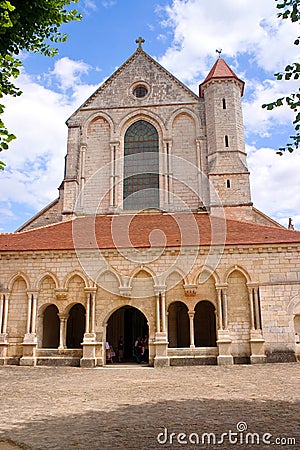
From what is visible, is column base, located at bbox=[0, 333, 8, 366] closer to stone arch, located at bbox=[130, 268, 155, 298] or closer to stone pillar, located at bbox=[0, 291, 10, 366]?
stone pillar, located at bbox=[0, 291, 10, 366]

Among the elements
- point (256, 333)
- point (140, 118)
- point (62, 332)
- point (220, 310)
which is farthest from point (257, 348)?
point (140, 118)

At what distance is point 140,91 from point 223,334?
1716 cm

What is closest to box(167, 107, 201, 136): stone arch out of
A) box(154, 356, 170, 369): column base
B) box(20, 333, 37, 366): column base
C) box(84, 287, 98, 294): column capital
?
box(84, 287, 98, 294): column capital

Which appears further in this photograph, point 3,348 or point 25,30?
point 3,348

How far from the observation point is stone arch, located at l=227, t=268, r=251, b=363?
1544cm

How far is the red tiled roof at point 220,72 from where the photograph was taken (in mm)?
25653

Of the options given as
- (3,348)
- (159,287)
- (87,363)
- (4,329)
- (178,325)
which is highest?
(159,287)

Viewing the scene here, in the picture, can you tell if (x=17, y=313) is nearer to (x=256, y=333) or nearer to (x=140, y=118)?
(x=256, y=333)

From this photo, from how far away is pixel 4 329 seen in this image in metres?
16.3

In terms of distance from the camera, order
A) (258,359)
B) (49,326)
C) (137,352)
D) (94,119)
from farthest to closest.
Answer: (94,119) < (49,326) < (137,352) < (258,359)

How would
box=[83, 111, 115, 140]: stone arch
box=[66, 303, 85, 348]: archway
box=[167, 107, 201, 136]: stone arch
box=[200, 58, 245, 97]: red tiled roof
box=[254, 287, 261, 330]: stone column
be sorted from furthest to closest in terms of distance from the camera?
box=[83, 111, 115, 140]: stone arch → box=[200, 58, 245, 97]: red tiled roof → box=[167, 107, 201, 136]: stone arch → box=[66, 303, 85, 348]: archway → box=[254, 287, 261, 330]: stone column

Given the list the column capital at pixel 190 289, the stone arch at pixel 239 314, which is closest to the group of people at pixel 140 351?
the column capital at pixel 190 289

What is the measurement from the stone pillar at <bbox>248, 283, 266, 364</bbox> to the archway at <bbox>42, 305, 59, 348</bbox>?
840 centimetres

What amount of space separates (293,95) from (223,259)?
11.0m
